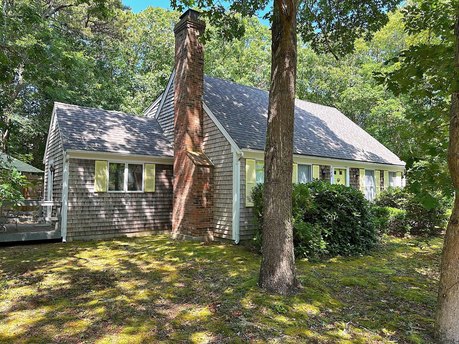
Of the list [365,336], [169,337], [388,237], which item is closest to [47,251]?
[169,337]

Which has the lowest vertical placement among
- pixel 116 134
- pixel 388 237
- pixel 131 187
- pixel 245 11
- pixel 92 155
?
pixel 388 237

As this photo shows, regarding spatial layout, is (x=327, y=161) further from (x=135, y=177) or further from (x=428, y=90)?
(x=428, y=90)

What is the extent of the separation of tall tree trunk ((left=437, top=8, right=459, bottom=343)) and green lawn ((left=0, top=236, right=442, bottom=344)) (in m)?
0.35

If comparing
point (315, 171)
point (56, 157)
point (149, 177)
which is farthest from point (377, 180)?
point (56, 157)

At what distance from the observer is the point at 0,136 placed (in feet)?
56.3

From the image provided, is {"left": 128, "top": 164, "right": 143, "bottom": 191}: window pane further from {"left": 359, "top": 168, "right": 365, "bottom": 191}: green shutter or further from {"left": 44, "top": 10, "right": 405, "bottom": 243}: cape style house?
{"left": 359, "top": 168, "right": 365, "bottom": 191}: green shutter

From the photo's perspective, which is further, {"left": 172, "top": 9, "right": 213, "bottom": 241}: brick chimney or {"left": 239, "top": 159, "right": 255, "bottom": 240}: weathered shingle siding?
{"left": 172, "top": 9, "right": 213, "bottom": 241}: brick chimney

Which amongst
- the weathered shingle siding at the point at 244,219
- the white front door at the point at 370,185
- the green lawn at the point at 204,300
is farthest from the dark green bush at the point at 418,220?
the weathered shingle siding at the point at 244,219

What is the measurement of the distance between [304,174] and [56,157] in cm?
957

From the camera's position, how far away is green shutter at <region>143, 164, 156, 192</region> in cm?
1176

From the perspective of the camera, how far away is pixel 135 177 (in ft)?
38.4

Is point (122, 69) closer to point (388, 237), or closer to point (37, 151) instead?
point (37, 151)

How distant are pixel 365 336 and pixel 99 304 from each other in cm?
370

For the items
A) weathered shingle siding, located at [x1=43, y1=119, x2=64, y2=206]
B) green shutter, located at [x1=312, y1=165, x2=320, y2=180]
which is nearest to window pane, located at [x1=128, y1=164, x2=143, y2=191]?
weathered shingle siding, located at [x1=43, y1=119, x2=64, y2=206]
